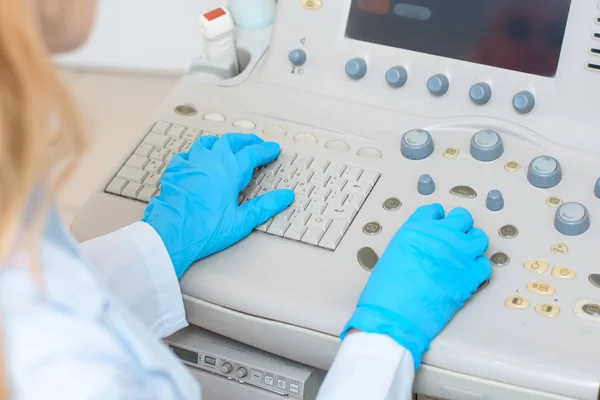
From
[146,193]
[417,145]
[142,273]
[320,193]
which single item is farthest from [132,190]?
[417,145]

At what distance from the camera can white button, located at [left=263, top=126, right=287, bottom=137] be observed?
978mm

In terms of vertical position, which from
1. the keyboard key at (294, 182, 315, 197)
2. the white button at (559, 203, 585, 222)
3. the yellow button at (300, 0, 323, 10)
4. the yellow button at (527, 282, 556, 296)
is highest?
the yellow button at (300, 0, 323, 10)

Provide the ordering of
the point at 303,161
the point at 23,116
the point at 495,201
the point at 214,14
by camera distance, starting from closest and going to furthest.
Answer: the point at 23,116, the point at 495,201, the point at 303,161, the point at 214,14

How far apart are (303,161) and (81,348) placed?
45 cm

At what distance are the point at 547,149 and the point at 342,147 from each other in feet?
0.75

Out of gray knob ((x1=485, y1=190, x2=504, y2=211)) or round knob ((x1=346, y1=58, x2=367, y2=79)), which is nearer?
gray knob ((x1=485, y1=190, x2=504, y2=211))

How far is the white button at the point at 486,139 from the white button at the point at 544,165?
5cm

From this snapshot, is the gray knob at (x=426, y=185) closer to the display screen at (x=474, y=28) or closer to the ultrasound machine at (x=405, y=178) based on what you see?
the ultrasound machine at (x=405, y=178)

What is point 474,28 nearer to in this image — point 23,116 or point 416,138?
point 416,138

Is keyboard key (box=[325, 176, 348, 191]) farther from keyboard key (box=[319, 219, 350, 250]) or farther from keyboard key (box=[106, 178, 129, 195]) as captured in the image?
keyboard key (box=[106, 178, 129, 195])

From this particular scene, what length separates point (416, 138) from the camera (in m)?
0.91

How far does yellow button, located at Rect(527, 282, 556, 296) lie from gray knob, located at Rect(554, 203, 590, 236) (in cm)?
7

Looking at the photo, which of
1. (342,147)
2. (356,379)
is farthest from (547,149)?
(356,379)

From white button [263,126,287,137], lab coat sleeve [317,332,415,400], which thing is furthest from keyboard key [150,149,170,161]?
lab coat sleeve [317,332,415,400]
